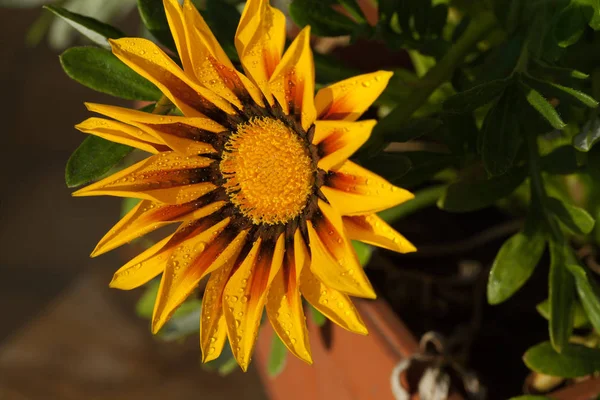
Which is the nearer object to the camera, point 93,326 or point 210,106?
point 210,106

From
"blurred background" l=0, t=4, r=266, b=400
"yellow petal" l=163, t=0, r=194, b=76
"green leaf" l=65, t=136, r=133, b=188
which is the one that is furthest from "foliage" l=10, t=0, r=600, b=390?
"blurred background" l=0, t=4, r=266, b=400

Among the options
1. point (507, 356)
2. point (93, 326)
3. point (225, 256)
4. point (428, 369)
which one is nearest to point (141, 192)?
point (225, 256)

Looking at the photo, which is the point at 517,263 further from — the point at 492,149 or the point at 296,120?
the point at 296,120

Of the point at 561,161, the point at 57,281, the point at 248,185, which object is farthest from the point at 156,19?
the point at 57,281

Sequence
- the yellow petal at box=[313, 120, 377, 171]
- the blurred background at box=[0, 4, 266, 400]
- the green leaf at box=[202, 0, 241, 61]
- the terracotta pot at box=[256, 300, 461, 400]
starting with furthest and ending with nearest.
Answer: the blurred background at box=[0, 4, 266, 400], the terracotta pot at box=[256, 300, 461, 400], the green leaf at box=[202, 0, 241, 61], the yellow petal at box=[313, 120, 377, 171]

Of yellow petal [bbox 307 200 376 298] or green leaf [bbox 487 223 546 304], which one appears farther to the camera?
green leaf [bbox 487 223 546 304]

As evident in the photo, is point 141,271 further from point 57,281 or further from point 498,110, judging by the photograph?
point 57,281

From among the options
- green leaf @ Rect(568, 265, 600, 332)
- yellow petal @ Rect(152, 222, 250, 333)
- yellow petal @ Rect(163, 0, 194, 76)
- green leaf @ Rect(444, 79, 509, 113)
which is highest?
yellow petal @ Rect(163, 0, 194, 76)

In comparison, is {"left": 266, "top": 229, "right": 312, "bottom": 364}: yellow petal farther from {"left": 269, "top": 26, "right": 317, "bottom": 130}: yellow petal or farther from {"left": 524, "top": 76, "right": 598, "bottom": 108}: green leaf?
{"left": 524, "top": 76, "right": 598, "bottom": 108}: green leaf
